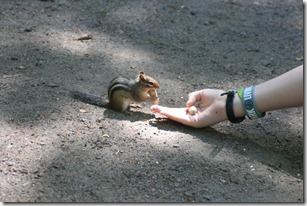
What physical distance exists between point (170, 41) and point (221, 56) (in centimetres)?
49

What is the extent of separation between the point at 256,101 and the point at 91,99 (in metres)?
1.05

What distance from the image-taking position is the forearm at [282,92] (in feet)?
8.95

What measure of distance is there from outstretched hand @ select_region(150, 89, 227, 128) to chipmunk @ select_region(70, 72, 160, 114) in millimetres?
188

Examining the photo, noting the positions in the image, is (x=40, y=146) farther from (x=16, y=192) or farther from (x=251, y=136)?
(x=251, y=136)

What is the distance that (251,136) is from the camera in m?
3.20

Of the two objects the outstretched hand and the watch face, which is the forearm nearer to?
the watch face

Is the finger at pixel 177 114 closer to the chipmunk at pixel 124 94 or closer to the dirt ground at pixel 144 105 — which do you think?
the dirt ground at pixel 144 105

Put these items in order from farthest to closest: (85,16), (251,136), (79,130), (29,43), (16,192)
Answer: (85,16) < (29,43) < (251,136) < (79,130) < (16,192)

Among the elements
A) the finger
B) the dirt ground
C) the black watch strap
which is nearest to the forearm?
the black watch strap

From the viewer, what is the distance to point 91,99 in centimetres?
328

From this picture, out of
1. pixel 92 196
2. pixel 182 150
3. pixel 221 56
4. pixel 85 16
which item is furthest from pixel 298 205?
pixel 85 16

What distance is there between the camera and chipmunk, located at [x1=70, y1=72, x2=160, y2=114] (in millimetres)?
3215

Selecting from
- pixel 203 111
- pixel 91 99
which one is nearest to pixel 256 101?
pixel 203 111

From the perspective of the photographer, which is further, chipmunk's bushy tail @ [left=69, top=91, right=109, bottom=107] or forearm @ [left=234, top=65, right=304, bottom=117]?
chipmunk's bushy tail @ [left=69, top=91, right=109, bottom=107]
